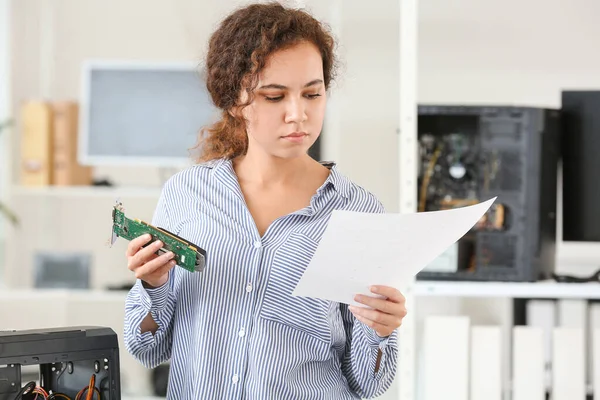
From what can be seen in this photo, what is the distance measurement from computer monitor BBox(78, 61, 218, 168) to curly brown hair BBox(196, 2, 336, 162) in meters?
2.27

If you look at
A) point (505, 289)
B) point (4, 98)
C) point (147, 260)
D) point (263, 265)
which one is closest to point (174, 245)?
point (147, 260)

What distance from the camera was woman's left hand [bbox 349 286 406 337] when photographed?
1268 mm

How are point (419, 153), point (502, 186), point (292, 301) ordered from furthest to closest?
point (419, 153) → point (502, 186) → point (292, 301)

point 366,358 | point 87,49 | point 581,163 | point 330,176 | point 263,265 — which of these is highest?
point 87,49

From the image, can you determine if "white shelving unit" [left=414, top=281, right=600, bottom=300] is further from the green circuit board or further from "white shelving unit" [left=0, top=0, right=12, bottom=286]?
"white shelving unit" [left=0, top=0, right=12, bottom=286]

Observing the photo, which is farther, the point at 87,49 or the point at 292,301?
the point at 87,49

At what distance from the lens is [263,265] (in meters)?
1.34

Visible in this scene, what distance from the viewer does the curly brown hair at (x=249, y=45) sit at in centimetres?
133

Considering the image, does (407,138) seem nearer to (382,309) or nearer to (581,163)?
(581,163)

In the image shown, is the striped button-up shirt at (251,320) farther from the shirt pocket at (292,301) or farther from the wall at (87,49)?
the wall at (87,49)

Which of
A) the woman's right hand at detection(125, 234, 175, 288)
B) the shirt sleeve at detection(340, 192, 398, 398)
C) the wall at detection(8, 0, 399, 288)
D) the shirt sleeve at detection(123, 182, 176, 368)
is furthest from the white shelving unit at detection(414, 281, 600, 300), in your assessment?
the wall at detection(8, 0, 399, 288)

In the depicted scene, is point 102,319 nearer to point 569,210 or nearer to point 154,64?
point 154,64

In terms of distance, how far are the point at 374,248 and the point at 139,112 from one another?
2.67 metres

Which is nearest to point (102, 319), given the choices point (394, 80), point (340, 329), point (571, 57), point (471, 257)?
point (394, 80)
